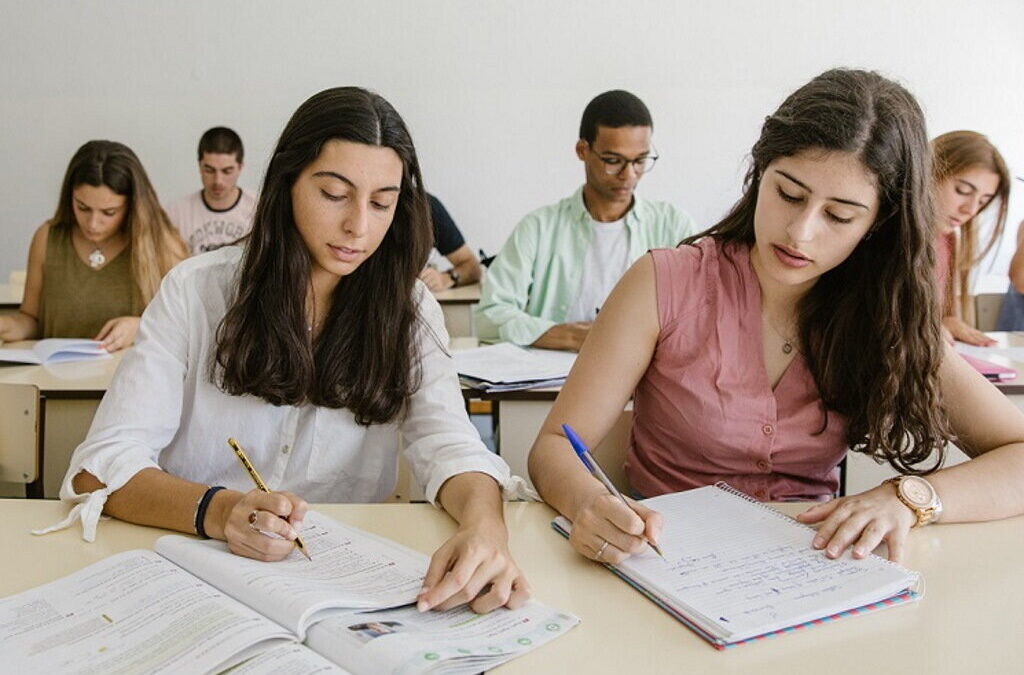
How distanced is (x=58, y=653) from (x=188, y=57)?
490cm

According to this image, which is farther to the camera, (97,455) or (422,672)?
(97,455)

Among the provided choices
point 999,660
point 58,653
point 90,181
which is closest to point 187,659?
point 58,653

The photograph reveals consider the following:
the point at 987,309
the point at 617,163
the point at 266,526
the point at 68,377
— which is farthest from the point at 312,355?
the point at 987,309

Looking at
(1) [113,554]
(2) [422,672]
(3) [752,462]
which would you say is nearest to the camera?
(2) [422,672]

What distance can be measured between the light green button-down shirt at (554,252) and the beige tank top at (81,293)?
1.11m

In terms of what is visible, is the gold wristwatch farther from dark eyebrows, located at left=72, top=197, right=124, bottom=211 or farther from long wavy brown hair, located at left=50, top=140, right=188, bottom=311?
dark eyebrows, located at left=72, top=197, right=124, bottom=211

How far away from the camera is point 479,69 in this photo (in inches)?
212

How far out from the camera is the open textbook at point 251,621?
37.8 inches

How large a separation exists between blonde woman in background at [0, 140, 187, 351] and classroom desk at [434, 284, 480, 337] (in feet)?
4.12

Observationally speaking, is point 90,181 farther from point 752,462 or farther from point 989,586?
point 989,586

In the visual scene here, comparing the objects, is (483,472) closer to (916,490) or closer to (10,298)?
(916,490)

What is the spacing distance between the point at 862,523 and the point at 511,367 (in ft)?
4.49

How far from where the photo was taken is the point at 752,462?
1632mm

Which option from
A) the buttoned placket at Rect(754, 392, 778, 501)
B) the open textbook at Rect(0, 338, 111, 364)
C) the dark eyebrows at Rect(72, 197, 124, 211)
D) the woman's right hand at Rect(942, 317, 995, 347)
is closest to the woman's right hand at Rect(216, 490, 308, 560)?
the buttoned placket at Rect(754, 392, 778, 501)
